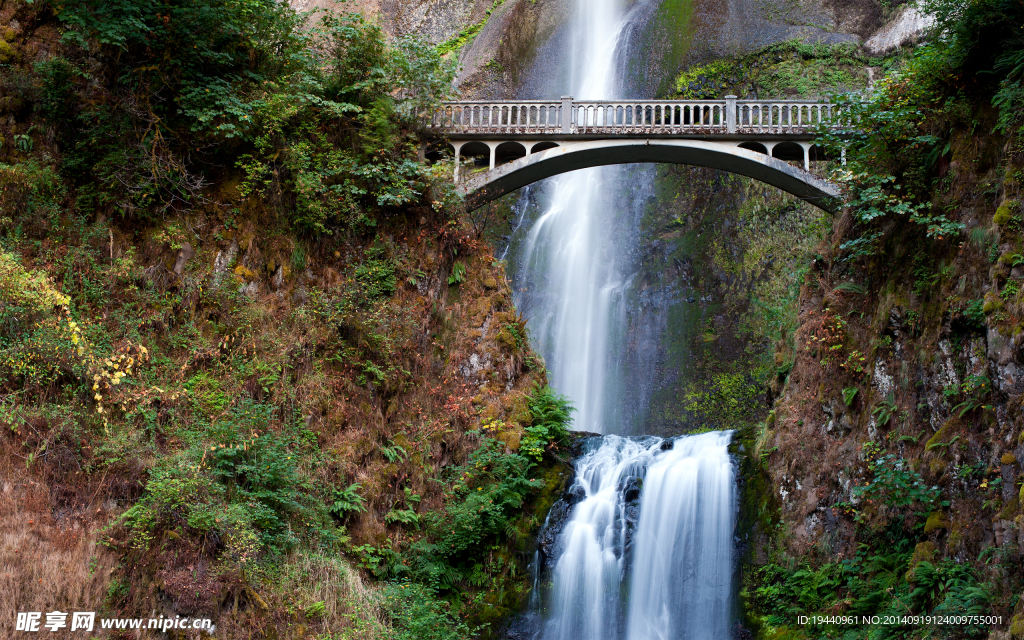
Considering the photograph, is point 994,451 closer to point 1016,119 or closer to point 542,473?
point 1016,119

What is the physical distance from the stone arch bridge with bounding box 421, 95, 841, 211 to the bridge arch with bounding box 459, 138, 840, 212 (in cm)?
2

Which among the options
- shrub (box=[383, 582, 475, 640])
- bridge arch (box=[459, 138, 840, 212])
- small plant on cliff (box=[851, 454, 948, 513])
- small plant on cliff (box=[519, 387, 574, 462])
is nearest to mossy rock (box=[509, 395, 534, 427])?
small plant on cliff (box=[519, 387, 574, 462])

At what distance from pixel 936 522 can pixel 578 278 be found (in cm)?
1421

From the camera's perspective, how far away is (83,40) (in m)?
10.7

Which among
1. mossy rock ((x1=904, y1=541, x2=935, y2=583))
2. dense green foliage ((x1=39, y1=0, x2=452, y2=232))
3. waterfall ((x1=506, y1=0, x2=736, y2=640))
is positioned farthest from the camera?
dense green foliage ((x1=39, y1=0, x2=452, y2=232))

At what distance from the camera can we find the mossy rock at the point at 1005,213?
8.37m

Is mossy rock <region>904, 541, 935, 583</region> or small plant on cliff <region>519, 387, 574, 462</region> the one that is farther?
small plant on cliff <region>519, 387, 574, 462</region>

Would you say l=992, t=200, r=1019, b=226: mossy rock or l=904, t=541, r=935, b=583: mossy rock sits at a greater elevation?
l=992, t=200, r=1019, b=226: mossy rock

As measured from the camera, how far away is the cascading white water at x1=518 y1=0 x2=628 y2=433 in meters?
20.8

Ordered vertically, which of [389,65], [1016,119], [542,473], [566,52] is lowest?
[542,473]

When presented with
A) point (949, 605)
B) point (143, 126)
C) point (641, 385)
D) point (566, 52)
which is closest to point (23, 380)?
point (143, 126)

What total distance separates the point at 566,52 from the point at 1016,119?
18.5 m

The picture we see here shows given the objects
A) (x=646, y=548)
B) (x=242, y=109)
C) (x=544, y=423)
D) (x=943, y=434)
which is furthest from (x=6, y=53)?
(x=943, y=434)

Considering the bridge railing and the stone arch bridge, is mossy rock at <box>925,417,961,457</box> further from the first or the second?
the bridge railing
